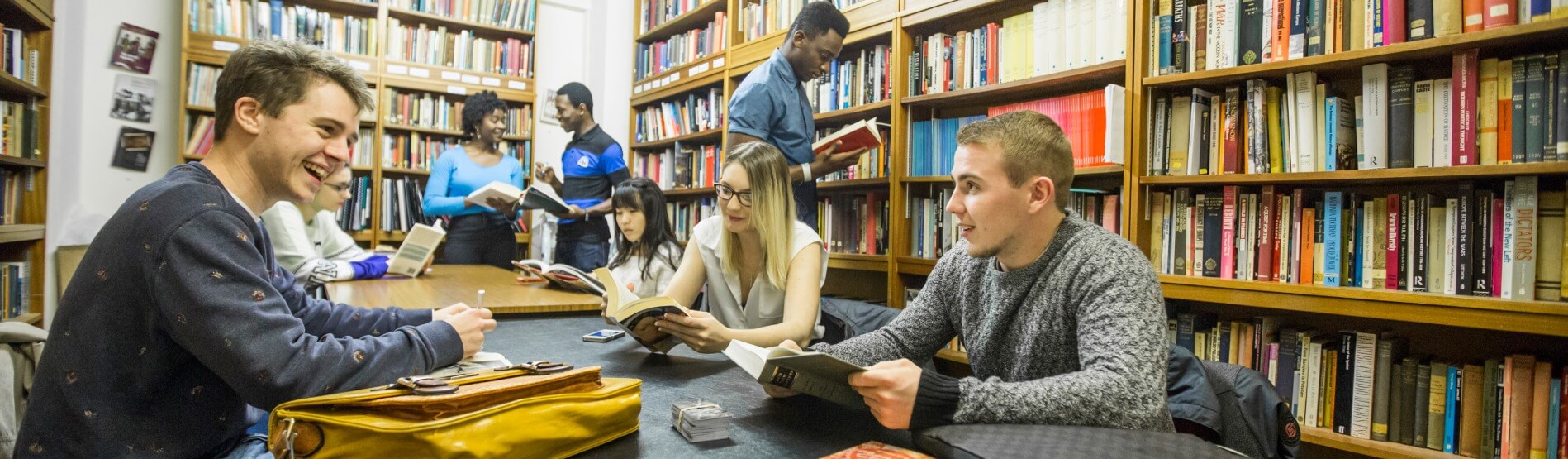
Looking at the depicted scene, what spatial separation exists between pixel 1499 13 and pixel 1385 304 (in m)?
0.67

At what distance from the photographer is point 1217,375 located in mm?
1307

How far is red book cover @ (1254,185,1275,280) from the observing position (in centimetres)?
206

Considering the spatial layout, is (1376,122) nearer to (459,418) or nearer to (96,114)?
(459,418)

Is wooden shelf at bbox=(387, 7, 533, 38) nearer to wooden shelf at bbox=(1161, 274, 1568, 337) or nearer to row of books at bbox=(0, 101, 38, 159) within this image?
row of books at bbox=(0, 101, 38, 159)

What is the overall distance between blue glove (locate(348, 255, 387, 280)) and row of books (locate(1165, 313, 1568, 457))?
258 cm

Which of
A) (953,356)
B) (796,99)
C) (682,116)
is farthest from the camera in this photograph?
(682,116)

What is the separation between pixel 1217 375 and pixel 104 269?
1.58 meters

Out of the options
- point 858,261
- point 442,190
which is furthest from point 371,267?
point 858,261

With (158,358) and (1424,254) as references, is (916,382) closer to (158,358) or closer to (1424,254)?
(158,358)

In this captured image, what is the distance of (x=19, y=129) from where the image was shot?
297 centimetres

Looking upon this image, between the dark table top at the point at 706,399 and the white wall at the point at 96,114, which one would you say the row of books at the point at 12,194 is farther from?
the dark table top at the point at 706,399

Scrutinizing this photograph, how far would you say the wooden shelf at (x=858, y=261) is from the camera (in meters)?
3.05

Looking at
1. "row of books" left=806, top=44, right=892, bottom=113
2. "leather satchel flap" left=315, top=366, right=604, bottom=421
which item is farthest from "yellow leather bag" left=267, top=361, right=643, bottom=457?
"row of books" left=806, top=44, right=892, bottom=113

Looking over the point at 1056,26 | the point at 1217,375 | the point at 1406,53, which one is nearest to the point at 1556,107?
the point at 1406,53
